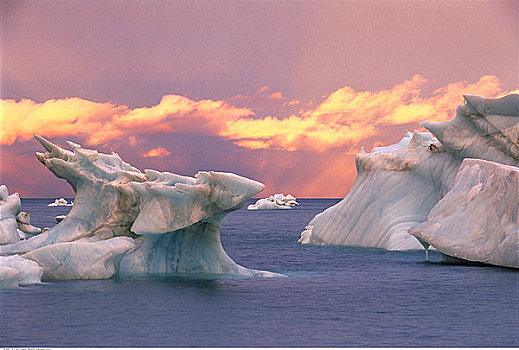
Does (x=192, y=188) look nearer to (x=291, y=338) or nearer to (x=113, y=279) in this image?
(x=113, y=279)

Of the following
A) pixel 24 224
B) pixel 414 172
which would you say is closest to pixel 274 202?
pixel 24 224

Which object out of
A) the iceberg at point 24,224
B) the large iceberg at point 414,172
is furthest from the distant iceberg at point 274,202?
the large iceberg at point 414,172

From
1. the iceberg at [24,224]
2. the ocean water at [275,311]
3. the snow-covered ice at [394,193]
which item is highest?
the snow-covered ice at [394,193]

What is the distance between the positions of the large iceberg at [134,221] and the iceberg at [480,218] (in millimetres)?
5220

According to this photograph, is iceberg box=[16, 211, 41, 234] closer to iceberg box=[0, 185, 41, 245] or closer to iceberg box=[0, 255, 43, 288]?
iceberg box=[0, 185, 41, 245]

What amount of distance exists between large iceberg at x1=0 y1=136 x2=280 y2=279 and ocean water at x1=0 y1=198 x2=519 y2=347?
600mm

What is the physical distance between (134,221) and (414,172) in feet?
39.6

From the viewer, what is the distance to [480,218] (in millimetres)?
17875

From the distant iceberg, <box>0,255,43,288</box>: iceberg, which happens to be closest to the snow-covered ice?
<box>0,255,43,288</box>: iceberg

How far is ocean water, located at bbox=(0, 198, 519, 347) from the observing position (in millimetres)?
9875

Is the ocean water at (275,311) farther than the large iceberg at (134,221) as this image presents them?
No

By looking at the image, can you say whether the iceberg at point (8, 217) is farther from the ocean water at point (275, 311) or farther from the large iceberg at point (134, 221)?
the ocean water at point (275, 311)

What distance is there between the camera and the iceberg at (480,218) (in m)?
17.3

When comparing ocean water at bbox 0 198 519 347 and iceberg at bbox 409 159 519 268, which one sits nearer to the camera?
ocean water at bbox 0 198 519 347
